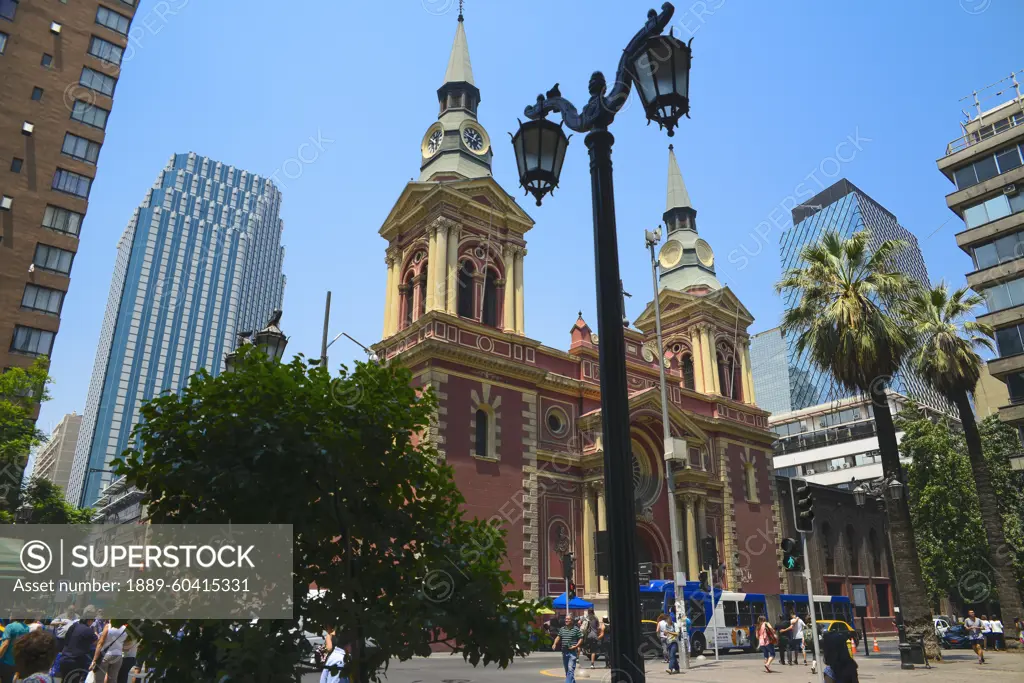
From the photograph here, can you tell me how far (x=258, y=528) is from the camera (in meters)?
5.68

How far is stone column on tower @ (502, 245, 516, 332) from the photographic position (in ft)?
122

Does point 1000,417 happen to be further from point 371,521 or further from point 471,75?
point 371,521

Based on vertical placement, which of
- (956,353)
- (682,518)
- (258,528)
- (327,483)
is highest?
(956,353)

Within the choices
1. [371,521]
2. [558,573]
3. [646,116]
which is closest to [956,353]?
[558,573]

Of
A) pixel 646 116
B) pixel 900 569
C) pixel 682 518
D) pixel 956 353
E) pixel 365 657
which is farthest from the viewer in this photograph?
pixel 682 518

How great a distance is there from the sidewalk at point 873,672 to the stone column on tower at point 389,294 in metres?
21.2

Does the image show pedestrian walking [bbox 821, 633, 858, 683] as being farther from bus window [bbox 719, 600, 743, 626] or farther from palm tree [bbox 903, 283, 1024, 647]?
bus window [bbox 719, 600, 743, 626]

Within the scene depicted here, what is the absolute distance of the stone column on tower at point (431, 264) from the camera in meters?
34.9

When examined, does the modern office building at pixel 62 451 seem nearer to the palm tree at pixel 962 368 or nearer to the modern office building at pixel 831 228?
the modern office building at pixel 831 228

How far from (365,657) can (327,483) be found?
1.37 m

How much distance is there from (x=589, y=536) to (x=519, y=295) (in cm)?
1283

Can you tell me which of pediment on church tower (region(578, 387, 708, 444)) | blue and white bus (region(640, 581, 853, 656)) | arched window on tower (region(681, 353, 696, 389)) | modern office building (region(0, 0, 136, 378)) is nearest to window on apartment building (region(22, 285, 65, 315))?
modern office building (region(0, 0, 136, 378))

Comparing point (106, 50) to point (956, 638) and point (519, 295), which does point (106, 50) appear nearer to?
point (519, 295)

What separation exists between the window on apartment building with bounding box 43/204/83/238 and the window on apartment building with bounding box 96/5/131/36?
1348 centimetres
